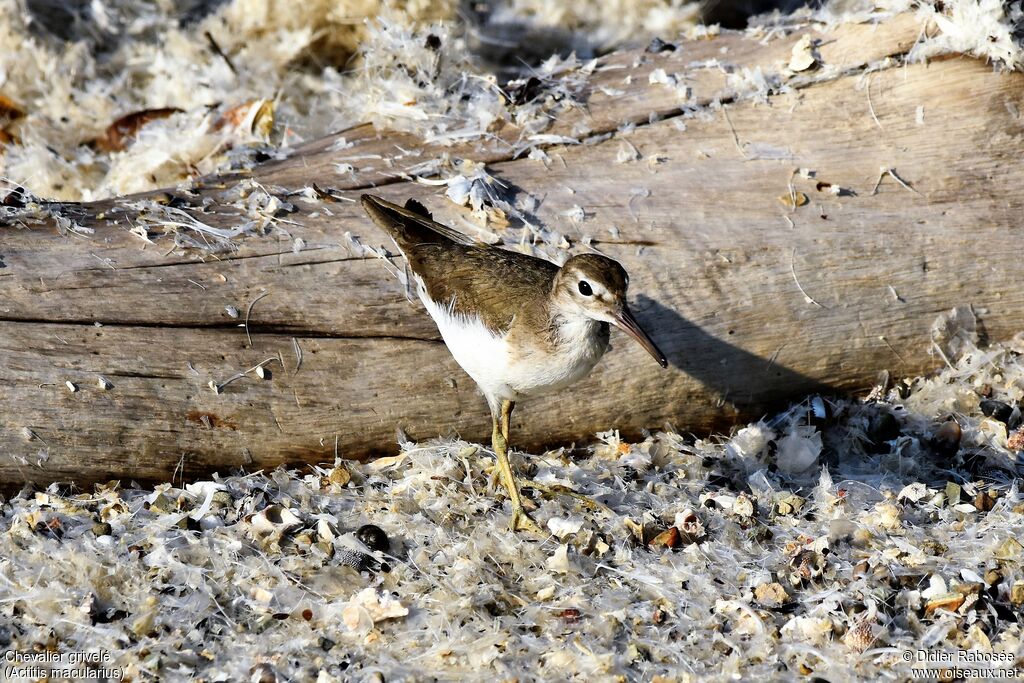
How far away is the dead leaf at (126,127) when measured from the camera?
648 centimetres

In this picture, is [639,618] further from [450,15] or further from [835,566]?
[450,15]

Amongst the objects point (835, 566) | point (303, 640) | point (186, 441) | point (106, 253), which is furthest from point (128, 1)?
point (835, 566)

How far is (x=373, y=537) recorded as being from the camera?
388 centimetres

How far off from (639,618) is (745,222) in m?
Result: 2.09

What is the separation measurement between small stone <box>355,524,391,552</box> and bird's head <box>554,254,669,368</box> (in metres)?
1.12

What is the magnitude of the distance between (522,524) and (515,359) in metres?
0.68

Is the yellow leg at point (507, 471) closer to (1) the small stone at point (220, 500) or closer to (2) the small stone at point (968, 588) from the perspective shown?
(1) the small stone at point (220, 500)

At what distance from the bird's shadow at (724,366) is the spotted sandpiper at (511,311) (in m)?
0.66

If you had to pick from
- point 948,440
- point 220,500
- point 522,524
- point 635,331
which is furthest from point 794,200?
point 220,500

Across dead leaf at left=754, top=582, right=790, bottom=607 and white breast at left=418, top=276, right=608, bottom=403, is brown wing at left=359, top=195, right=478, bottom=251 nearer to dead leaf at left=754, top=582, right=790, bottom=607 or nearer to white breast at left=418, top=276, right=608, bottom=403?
white breast at left=418, top=276, right=608, bottom=403

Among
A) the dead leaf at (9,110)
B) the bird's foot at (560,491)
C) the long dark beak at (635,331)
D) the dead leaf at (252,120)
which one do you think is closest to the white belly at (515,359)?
the long dark beak at (635,331)

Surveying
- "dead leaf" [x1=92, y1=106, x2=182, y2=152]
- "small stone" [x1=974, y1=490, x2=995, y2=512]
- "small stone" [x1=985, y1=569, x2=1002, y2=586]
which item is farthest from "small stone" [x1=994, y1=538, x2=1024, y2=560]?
"dead leaf" [x1=92, y1=106, x2=182, y2=152]

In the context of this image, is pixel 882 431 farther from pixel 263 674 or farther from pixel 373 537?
pixel 263 674

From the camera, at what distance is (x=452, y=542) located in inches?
155
